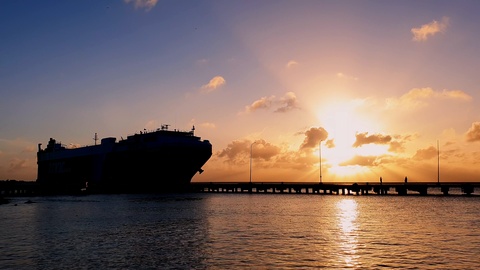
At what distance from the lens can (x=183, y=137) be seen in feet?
412

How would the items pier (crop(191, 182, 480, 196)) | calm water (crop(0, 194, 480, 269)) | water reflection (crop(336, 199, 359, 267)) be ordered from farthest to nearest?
1. pier (crop(191, 182, 480, 196))
2. water reflection (crop(336, 199, 359, 267))
3. calm water (crop(0, 194, 480, 269))

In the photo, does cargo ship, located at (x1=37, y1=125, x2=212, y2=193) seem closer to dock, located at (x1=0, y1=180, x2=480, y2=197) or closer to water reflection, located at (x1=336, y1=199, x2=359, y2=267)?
dock, located at (x1=0, y1=180, x2=480, y2=197)

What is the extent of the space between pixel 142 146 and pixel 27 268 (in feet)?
342

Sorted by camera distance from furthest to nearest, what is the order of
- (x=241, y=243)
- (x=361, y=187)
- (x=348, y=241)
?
(x=361, y=187), (x=348, y=241), (x=241, y=243)

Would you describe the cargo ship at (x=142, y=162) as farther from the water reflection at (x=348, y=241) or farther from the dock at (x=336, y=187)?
the water reflection at (x=348, y=241)

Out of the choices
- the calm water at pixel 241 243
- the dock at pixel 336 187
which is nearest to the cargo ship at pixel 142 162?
the dock at pixel 336 187

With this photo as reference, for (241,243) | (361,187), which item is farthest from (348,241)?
(361,187)

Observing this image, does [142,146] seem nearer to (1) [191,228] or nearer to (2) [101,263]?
(1) [191,228]

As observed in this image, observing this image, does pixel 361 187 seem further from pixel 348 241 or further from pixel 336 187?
pixel 348 241

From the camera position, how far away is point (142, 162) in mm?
127625

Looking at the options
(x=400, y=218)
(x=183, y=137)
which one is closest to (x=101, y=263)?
(x=400, y=218)

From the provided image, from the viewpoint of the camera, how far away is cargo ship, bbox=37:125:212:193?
403 feet

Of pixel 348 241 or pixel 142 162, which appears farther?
pixel 142 162

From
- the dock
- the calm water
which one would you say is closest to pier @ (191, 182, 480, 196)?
the dock
